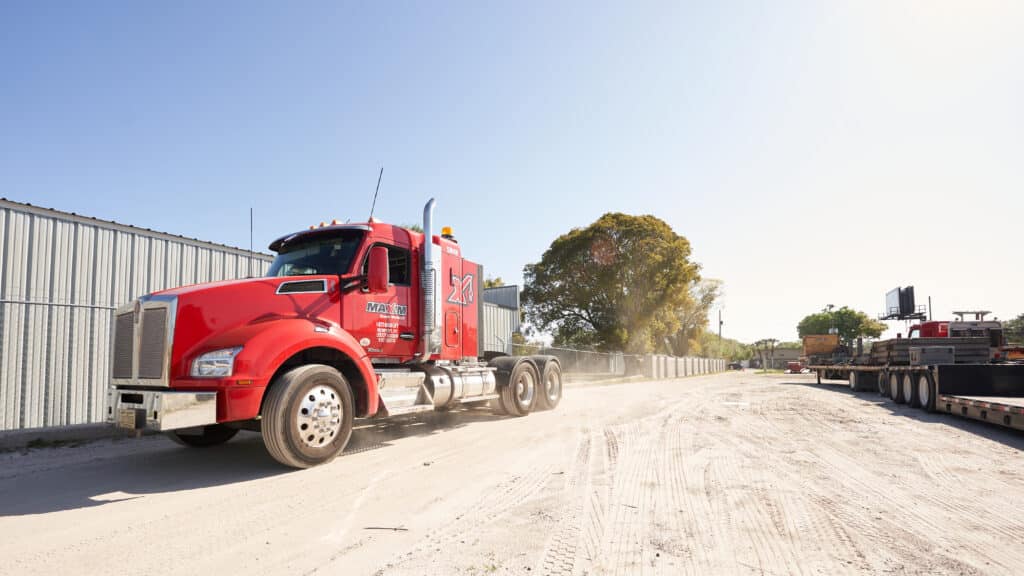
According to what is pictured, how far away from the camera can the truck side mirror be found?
22.0 ft

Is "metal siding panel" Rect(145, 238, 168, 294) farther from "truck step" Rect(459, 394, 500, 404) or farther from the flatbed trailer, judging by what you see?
the flatbed trailer

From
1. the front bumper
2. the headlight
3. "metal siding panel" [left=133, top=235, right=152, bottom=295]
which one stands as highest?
"metal siding panel" [left=133, top=235, right=152, bottom=295]

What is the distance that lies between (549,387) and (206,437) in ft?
21.2

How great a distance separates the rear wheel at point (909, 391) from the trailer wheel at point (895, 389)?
1.27 feet

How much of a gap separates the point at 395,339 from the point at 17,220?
616 centimetres

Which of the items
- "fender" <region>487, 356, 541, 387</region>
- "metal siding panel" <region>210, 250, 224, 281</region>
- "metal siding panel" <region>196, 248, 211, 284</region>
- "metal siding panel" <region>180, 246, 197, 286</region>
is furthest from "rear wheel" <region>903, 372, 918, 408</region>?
"metal siding panel" <region>180, 246, 197, 286</region>

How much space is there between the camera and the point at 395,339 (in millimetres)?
7691

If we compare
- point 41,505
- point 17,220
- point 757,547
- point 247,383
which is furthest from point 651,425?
point 17,220

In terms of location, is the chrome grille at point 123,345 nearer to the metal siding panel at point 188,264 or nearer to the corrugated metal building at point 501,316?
the metal siding panel at point 188,264

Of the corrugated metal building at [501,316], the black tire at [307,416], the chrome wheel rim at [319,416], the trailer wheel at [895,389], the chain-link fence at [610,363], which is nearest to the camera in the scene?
the black tire at [307,416]

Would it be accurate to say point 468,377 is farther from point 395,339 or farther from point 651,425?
point 651,425

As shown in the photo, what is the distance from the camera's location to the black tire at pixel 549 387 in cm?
1123

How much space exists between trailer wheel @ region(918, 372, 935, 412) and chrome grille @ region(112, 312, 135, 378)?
552 inches

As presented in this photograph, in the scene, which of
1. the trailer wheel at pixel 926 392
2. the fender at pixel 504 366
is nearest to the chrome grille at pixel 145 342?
the fender at pixel 504 366
